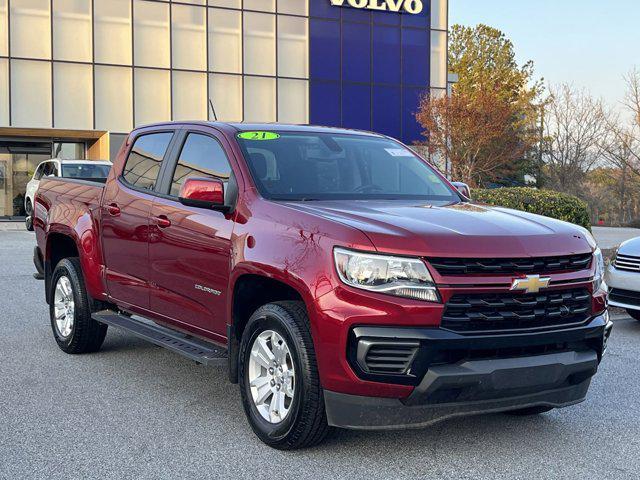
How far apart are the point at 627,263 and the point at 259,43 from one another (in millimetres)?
26659

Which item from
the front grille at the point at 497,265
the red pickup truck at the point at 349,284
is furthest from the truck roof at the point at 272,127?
the front grille at the point at 497,265

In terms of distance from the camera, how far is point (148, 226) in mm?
5719

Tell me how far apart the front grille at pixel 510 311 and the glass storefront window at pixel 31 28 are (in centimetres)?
2889

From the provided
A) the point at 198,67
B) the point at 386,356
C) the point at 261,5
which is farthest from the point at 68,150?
the point at 386,356

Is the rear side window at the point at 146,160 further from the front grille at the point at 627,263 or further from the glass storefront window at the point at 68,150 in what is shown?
the glass storefront window at the point at 68,150

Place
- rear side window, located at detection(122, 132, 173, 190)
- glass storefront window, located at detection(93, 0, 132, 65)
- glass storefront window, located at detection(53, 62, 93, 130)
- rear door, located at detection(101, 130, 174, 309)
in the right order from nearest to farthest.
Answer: rear door, located at detection(101, 130, 174, 309)
rear side window, located at detection(122, 132, 173, 190)
glass storefront window, located at detection(53, 62, 93, 130)
glass storefront window, located at detection(93, 0, 132, 65)

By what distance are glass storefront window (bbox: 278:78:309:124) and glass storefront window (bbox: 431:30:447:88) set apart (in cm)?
616

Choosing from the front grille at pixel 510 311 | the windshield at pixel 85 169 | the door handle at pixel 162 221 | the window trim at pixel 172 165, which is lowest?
the front grille at pixel 510 311

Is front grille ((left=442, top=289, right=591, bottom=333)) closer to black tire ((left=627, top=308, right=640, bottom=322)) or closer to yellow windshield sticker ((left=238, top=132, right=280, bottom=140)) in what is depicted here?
yellow windshield sticker ((left=238, top=132, right=280, bottom=140))

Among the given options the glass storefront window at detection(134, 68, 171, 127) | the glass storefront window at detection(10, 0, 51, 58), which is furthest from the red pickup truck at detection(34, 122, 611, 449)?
the glass storefront window at detection(134, 68, 171, 127)

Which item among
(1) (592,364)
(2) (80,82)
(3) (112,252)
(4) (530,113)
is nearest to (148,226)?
(3) (112,252)

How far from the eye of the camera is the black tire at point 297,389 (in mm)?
4164

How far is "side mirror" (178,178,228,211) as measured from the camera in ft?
16.0

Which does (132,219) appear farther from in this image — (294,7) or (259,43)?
(294,7)
